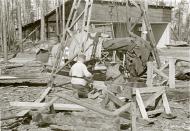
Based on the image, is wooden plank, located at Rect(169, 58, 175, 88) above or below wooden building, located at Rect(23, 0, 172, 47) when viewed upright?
below

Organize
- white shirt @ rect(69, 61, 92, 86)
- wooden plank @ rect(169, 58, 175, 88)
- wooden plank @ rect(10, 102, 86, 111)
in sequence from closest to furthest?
wooden plank @ rect(10, 102, 86, 111) → white shirt @ rect(69, 61, 92, 86) → wooden plank @ rect(169, 58, 175, 88)

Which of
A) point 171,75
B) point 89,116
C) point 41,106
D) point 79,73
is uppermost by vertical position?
point 79,73

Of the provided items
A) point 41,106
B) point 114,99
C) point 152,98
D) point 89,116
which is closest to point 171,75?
point 152,98

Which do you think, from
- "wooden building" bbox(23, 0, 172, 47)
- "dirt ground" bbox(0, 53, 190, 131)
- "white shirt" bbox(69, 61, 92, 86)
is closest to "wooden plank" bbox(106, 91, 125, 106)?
"dirt ground" bbox(0, 53, 190, 131)

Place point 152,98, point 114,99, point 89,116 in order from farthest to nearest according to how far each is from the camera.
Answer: point 152,98 → point 114,99 → point 89,116

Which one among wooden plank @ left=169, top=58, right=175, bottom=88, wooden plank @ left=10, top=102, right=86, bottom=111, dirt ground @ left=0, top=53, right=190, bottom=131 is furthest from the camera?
wooden plank @ left=169, top=58, right=175, bottom=88

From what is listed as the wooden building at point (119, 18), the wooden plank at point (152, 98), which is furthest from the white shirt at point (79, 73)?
the wooden building at point (119, 18)

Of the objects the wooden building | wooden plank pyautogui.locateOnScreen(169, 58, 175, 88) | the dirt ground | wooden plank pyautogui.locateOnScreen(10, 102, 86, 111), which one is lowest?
the dirt ground

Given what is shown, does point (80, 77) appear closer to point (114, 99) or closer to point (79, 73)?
point (79, 73)

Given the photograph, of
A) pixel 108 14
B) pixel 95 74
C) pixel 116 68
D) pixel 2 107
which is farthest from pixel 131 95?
pixel 108 14

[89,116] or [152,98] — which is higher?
[152,98]

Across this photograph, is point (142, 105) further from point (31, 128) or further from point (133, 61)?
point (133, 61)

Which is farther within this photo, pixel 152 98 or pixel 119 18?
pixel 119 18

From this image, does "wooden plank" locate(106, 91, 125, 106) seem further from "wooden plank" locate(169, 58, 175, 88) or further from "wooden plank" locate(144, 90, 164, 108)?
"wooden plank" locate(169, 58, 175, 88)
